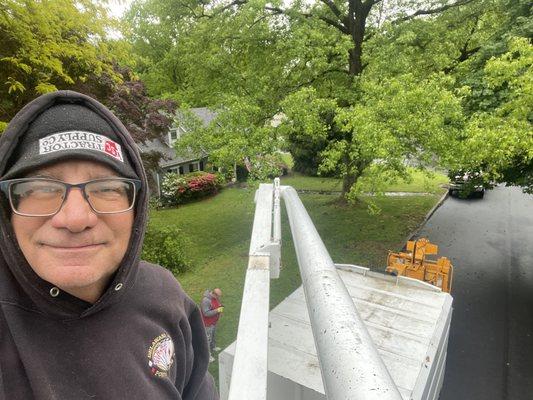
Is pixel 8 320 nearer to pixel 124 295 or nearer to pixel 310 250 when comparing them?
pixel 124 295

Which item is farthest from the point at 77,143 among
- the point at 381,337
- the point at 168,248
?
the point at 168,248

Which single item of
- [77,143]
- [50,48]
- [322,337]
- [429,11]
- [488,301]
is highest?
[429,11]

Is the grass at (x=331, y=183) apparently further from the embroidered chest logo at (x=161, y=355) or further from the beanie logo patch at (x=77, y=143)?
the beanie logo patch at (x=77, y=143)

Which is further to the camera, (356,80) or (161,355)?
(356,80)

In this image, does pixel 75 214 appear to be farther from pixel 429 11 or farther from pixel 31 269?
pixel 429 11

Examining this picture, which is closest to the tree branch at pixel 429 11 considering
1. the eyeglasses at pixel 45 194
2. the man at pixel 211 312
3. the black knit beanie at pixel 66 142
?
the man at pixel 211 312

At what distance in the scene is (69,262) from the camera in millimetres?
1060

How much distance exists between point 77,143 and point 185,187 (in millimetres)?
21837

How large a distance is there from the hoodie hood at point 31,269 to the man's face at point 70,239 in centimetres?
3

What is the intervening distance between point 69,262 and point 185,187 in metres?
21.9

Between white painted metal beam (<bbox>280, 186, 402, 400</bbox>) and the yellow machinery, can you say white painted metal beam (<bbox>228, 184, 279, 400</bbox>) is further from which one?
the yellow machinery

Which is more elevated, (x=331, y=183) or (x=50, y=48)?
(x=50, y=48)

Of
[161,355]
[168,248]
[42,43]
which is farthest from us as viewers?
[168,248]

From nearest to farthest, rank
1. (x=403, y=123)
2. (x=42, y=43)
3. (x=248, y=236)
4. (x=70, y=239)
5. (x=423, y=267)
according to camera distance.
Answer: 1. (x=70, y=239)
2. (x=42, y=43)
3. (x=403, y=123)
4. (x=423, y=267)
5. (x=248, y=236)
